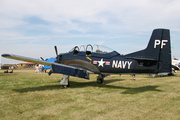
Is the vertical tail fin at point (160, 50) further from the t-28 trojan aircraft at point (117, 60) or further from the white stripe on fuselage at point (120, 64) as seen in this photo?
the white stripe on fuselage at point (120, 64)

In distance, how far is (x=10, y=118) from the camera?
4094 mm

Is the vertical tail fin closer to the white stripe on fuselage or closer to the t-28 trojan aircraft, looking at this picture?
the t-28 trojan aircraft

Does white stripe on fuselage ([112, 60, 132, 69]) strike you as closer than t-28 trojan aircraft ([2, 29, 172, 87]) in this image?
No

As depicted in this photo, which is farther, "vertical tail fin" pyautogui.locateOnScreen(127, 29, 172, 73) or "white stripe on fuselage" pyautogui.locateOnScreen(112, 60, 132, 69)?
"white stripe on fuselage" pyautogui.locateOnScreen(112, 60, 132, 69)

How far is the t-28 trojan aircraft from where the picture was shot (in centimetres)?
745

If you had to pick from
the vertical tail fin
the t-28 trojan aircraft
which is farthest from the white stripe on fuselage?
the vertical tail fin

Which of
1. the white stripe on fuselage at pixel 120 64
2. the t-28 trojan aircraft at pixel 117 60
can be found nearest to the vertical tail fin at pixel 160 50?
the t-28 trojan aircraft at pixel 117 60

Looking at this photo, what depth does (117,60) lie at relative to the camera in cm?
869

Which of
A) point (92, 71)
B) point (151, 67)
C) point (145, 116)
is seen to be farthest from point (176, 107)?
point (92, 71)

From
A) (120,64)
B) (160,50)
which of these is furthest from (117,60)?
(160,50)

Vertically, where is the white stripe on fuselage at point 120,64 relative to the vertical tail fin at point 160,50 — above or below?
below

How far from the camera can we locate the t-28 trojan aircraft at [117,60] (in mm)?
7449

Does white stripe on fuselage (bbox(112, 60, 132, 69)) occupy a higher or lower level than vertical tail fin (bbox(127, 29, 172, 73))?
lower

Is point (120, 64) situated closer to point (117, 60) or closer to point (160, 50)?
point (117, 60)
